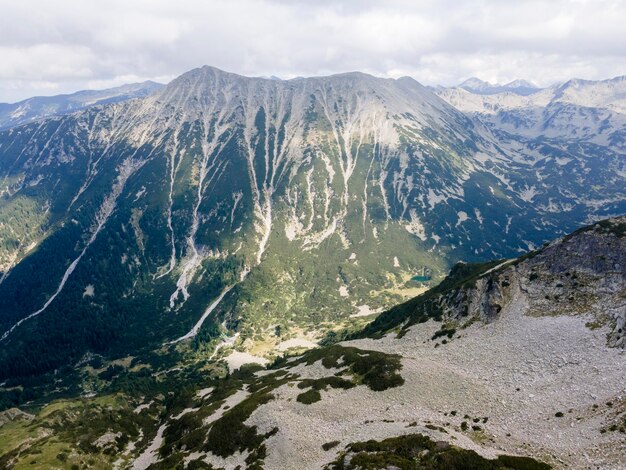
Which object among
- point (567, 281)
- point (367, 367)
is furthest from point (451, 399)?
point (567, 281)

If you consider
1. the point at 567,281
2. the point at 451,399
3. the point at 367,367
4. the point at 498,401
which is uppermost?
the point at 567,281

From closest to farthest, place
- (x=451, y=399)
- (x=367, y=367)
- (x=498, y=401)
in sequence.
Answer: (x=498, y=401) → (x=451, y=399) → (x=367, y=367)

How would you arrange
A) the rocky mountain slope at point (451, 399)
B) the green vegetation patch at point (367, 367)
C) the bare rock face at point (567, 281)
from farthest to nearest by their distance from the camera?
the bare rock face at point (567, 281)
the green vegetation patch at point (367, 367)
the rocky mountain slope at point (451, 399)

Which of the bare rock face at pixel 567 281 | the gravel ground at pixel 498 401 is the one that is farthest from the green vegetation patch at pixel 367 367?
the bare rock face at pixel 567 281

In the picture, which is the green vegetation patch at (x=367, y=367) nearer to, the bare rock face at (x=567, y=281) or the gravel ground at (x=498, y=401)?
the gravel ground at (x=498, y=401)

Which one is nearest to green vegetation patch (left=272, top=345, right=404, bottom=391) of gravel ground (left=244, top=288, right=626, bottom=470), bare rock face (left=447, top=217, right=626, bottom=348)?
gravel ground (left=244, top=288, right=626, bottom=470)

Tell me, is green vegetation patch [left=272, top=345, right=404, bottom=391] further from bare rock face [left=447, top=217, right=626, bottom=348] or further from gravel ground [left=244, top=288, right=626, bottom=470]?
bare rock face [left=447, top=217, right=626, bottom=348]

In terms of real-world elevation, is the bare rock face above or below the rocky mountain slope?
above

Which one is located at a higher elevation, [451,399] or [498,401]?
[498,401]

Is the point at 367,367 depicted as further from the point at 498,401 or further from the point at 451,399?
the point at 498,401
